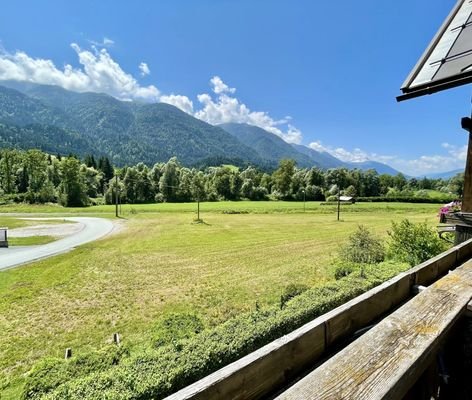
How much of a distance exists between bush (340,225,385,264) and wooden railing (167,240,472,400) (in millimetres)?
12122

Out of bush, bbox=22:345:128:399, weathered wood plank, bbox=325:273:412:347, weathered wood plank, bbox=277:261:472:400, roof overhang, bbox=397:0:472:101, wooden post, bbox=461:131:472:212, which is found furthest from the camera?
wooden post, bbox=461:131:472:212

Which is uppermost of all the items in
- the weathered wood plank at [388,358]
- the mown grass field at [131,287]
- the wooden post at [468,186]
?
the wooden post at [468,186]

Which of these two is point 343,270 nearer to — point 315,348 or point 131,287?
point 131,287

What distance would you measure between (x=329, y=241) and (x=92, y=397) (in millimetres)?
23707

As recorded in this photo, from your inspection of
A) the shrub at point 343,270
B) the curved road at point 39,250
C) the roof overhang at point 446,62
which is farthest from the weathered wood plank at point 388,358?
the curved road at point 39,250

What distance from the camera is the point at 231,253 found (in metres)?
20.0

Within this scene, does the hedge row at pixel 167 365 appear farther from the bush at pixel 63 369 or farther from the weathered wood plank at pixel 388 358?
the weathered wood plank at pixel 388 358

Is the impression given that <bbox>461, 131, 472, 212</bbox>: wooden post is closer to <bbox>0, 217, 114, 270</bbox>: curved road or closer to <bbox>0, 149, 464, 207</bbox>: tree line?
<bbox>0, 217, 114, 270</bbox>: curved road

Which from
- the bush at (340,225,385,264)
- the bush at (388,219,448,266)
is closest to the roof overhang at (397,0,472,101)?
the bush at (388,219,448,266)

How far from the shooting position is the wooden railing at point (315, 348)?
3.59ft

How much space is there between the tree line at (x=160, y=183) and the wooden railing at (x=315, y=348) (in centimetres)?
7002

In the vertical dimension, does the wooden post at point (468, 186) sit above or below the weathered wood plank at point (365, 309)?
above

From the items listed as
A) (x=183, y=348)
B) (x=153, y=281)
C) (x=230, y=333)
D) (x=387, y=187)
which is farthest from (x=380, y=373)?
(x=387, y=187)

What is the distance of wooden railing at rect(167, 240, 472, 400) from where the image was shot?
1096 millimetres
